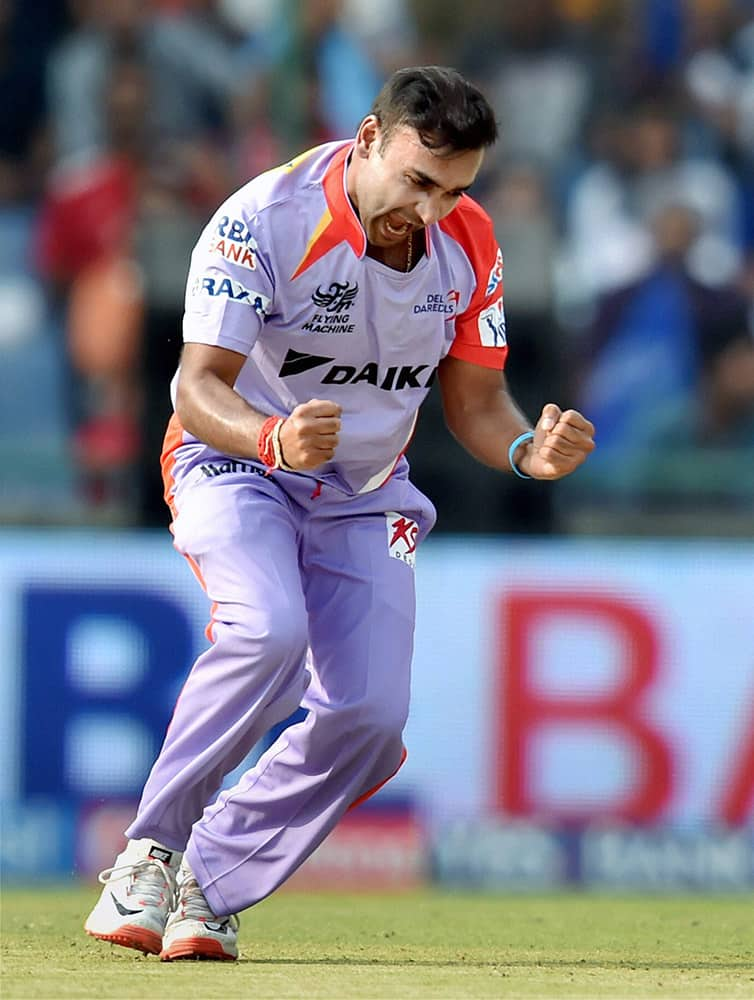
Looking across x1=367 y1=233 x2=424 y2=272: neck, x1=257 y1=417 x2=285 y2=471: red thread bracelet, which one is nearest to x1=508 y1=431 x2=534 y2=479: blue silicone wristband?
x1=367 y1=233 x2=424 y2=272: neck

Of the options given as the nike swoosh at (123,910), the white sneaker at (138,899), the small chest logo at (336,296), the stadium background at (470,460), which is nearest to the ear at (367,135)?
the small chest logo at (336,296)

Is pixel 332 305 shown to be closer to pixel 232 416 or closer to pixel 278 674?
pixel 232 416

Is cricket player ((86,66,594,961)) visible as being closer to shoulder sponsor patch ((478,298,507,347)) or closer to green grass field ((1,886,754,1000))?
shoulder sponsor patch ((478,298,507,347))

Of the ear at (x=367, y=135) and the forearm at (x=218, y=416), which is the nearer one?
the forearm at (x=218, y=416)

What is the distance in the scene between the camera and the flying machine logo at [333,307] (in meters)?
4.46

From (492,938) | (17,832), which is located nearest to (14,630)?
(17,832)

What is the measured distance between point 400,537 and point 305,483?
302mm

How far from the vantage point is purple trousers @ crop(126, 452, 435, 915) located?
4.30 meters

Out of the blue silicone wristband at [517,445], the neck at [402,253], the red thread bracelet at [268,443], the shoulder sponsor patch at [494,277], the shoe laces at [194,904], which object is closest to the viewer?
the red thread bracelet at [268,443]

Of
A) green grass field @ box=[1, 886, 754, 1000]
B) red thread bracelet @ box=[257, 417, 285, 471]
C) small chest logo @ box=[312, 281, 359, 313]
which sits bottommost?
green grass field @ box=[1, 886, 754, 1000]

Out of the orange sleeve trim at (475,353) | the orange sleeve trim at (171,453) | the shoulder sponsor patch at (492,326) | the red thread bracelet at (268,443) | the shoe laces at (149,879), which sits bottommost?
the shoe laces at (149,879)

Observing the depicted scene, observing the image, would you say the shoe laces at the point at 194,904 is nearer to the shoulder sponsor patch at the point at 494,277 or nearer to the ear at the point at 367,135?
the shoulder sponsor patch at the point at 494,277

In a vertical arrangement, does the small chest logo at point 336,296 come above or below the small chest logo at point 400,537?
above

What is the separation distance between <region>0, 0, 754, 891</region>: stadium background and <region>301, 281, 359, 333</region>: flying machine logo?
324 cm
